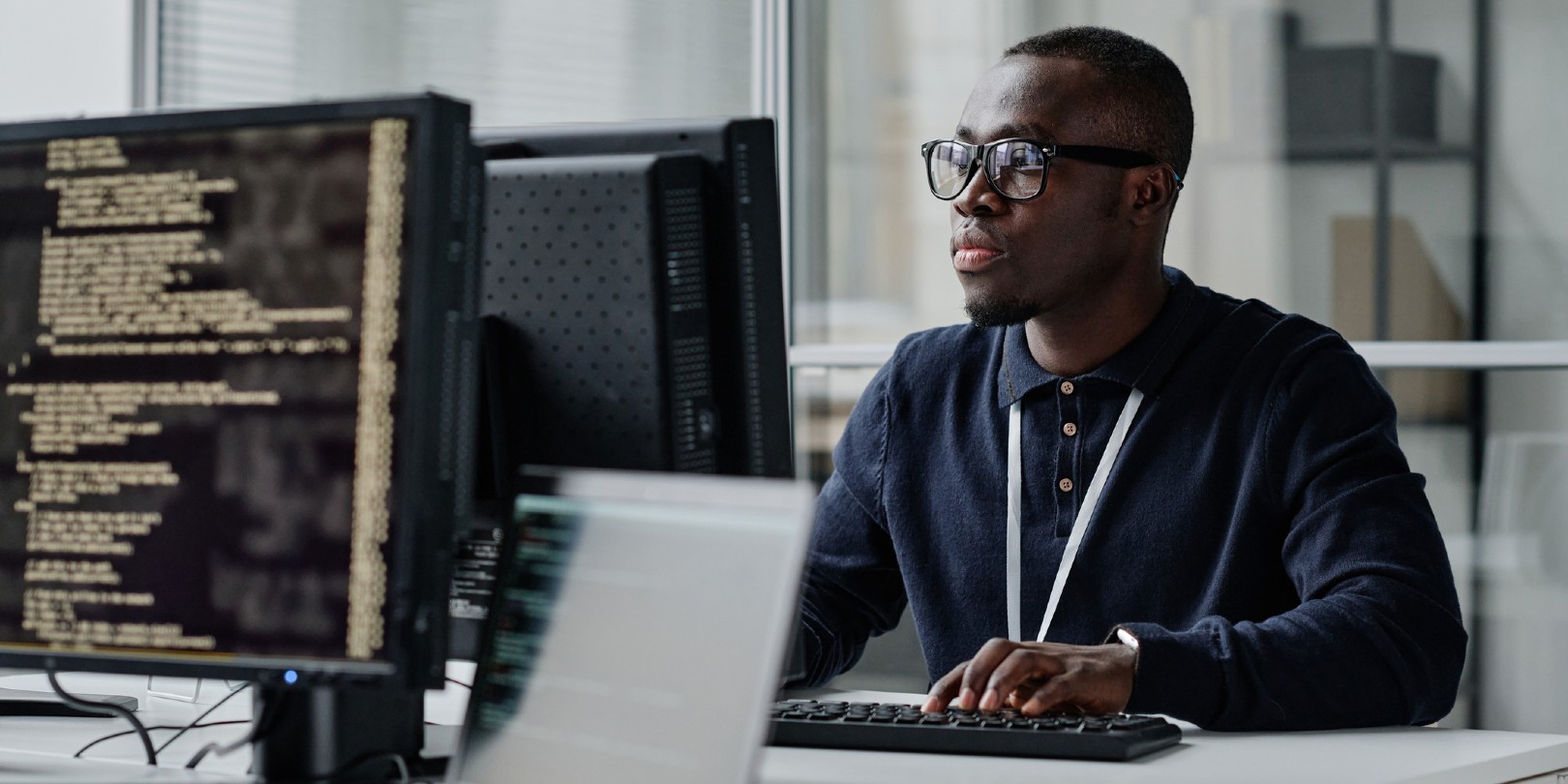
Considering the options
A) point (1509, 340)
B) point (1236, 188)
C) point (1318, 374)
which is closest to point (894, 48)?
point (1236, 188)

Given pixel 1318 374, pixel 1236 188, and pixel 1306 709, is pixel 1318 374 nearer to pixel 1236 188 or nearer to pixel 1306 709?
pixel 1306 709

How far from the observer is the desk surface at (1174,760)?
1.08m

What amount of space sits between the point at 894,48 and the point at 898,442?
1587 millimetres

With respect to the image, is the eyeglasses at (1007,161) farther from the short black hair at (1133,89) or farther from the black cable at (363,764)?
the black cable at (363,764)

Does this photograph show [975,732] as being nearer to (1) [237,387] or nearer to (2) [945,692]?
(2) [945,692]

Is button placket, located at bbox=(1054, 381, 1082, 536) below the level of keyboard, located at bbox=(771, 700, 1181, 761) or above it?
above

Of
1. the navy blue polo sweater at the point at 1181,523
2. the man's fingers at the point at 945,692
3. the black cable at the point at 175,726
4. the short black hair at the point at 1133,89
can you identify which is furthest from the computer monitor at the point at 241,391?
the short black hair at the point at 1133,89

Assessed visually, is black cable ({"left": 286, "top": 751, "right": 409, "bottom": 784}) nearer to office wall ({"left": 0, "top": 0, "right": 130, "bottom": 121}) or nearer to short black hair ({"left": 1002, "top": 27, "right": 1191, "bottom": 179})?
short black hair ({"left": 1002, "top": 27, "right": 1191, "bottom": 179})

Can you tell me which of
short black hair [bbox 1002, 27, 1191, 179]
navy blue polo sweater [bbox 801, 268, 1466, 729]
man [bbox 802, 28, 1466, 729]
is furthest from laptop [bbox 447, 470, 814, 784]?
short black hair [bbox 1002, 27, 1191, 179]

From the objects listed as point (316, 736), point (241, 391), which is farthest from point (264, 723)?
point (241, 391)

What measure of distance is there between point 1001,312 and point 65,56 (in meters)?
3.08

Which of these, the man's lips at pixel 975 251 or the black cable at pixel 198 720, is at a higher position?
the man's lips at pixel 975 251

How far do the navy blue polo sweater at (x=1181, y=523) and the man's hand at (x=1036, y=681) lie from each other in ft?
0.11

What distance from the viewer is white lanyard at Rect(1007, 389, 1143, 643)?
1.79m
